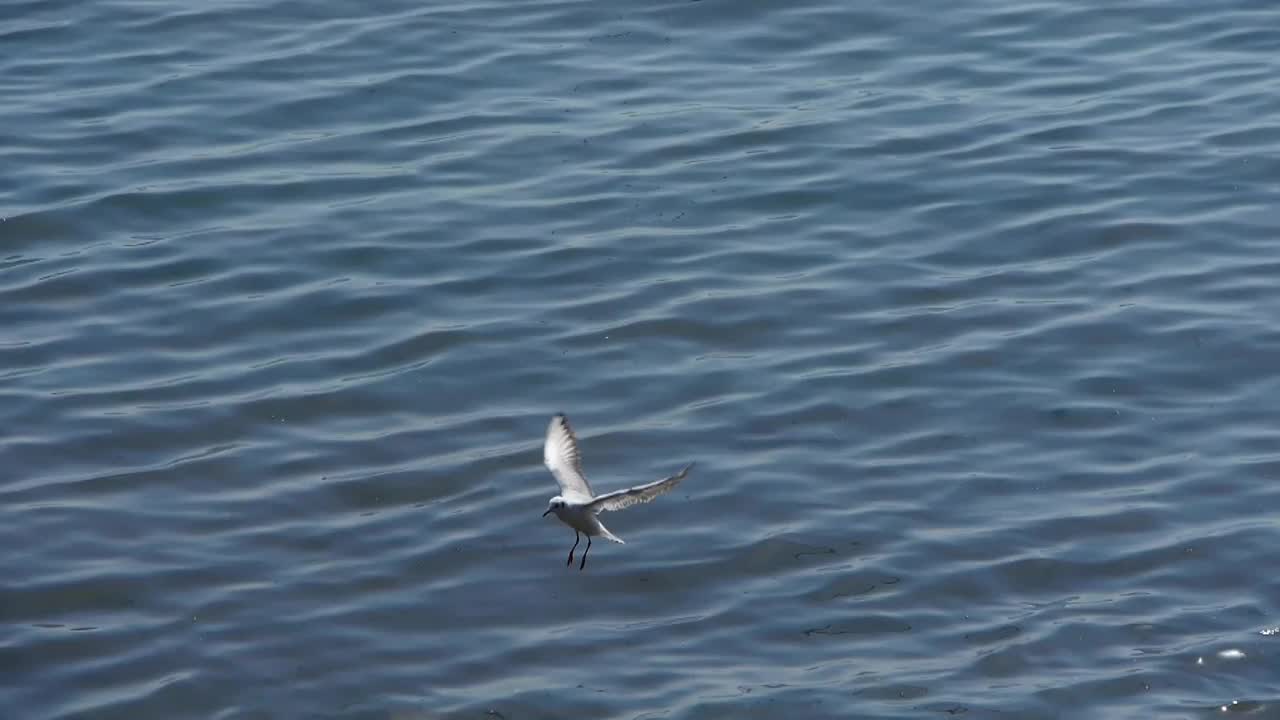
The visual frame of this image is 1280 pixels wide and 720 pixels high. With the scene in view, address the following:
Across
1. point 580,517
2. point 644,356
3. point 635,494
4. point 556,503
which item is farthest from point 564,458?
point 644,356

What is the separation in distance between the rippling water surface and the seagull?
1.00 meters

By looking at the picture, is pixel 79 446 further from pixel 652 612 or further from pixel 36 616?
pixel 652 612

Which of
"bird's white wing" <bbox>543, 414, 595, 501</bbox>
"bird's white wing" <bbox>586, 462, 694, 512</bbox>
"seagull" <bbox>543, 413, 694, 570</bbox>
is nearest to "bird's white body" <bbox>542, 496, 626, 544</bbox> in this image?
"seagull" <bbox>543, 413, 694, 570</bbox>

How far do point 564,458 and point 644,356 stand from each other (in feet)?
11.0

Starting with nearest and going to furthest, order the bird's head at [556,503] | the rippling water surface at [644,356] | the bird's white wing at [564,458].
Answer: the bird's head at [556,503] → the bird's white wing at [564,458] → the rippling water surface at [644,356]

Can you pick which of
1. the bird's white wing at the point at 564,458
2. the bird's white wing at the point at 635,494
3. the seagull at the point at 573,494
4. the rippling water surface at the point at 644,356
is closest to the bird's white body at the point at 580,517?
the seagull at the point at 573,494

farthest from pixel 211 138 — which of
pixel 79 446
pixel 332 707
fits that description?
pixel 332 707

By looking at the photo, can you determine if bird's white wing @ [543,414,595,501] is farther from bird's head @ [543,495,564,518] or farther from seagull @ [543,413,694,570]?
bird's head @ [543,495,564,518]

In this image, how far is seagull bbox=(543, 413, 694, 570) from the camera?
28.5 ft

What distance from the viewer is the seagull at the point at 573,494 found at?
28.5 feet

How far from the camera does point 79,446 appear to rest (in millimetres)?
12188

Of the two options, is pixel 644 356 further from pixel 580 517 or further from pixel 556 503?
pixel 556 503

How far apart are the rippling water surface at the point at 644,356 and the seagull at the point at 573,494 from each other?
3.27 feet

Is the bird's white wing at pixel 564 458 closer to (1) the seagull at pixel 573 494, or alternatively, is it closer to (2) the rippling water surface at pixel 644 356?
(1) the seagull at pixel 573 494
